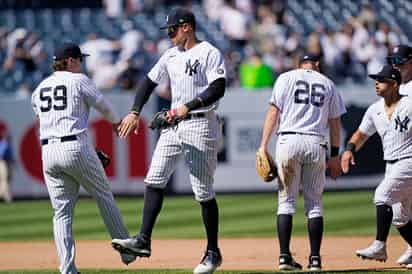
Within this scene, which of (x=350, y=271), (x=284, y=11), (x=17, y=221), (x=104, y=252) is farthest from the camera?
(x=284, y=11)

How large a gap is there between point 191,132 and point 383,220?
6.28ft

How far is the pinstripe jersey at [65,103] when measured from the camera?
8.48m

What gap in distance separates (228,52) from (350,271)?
12497 mm

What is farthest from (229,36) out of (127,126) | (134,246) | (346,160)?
(134,246)

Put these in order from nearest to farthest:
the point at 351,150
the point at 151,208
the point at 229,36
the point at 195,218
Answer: the point at 151,208 → the point at 351,150 → the point at 195,218 → the point at 229,36

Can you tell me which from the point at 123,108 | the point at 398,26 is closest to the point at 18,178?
the point at 123,108

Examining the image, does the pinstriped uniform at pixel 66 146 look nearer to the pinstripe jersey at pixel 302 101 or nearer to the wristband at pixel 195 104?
the wristband at pixel 195 104

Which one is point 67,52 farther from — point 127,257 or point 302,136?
point 302,136

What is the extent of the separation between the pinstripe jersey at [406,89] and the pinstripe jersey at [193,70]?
5.80 ft

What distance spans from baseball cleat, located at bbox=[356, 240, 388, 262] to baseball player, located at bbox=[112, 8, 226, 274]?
1264 mm

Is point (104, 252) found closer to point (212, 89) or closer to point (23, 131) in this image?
point (212, 89)

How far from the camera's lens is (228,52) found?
21109mm

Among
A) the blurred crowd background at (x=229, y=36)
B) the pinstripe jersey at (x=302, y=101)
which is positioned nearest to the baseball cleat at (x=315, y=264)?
the pinstripe jersey at (x=302, y=101)

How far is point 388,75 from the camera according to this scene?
9.16 metres
